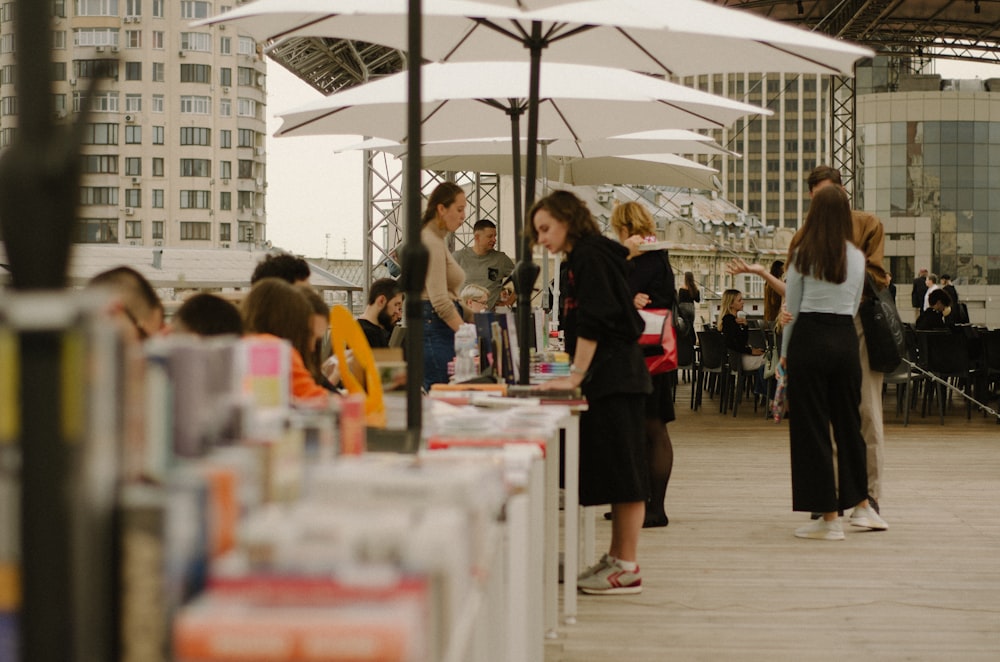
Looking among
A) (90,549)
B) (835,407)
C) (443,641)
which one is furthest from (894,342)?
(90,549)

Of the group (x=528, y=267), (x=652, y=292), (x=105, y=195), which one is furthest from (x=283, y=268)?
(x=105, y=195)

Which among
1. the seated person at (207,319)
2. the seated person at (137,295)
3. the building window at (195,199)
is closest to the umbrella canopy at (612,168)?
the seated person at (137,295)

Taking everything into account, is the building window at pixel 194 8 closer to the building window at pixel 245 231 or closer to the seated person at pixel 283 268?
the building window at pixel 245 231

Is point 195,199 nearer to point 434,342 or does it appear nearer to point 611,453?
point 434,342

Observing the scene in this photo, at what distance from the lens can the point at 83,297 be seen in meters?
1.12

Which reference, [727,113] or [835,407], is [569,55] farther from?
[835,407]

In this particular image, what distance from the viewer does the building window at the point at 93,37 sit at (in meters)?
79.4

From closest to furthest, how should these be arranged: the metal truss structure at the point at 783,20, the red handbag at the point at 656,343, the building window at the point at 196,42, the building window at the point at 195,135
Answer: the red handbag at the point at 656,343, the metal truss structure at the point at 783,20, the building window at the point at 196,42, the building window at the point at 195,135

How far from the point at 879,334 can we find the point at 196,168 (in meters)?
82.4

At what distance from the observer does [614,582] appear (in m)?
4.61

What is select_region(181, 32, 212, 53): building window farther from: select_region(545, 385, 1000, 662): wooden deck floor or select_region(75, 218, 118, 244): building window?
select_region(545, 385, 1000, 662): wooden deck floor

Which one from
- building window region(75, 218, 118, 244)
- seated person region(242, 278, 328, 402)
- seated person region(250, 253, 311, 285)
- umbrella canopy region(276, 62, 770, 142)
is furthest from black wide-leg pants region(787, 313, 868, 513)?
building window region(75, 218, 118, 244)

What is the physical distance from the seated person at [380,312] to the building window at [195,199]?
8090 centimetres

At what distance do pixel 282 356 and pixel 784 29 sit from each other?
3.20 metres
